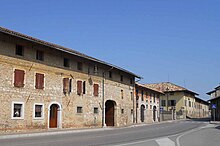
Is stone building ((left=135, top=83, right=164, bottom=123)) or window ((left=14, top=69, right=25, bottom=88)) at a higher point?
window ((left=14, top=69, right=25, bottom=88))

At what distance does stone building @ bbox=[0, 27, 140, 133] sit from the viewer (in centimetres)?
2219

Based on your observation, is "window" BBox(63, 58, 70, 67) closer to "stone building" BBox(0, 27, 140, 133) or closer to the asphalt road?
"stone building" BBox(0, 27, 140, 133)

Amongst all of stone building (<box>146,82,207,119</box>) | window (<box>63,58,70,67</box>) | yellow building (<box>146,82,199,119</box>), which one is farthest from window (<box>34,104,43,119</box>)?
yellow building (<box>146,82,199,119</box>)

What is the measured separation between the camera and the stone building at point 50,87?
874 inches

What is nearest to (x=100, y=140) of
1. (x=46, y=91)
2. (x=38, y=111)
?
(x=38, y=111)

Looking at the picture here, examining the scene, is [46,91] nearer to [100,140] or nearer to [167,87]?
[100,140]

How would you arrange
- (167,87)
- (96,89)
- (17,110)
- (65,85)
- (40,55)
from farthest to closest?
(167,87) < (96,89) < (65,85) < (40,55) < (17,110)

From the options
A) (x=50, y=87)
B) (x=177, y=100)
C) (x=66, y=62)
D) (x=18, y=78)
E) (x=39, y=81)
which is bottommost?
(x=177, y=100)

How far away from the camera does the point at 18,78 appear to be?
22953mm

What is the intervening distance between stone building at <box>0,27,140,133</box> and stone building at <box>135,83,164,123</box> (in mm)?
8401

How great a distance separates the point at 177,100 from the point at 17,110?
2214 inches

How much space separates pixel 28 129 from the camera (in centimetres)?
2347

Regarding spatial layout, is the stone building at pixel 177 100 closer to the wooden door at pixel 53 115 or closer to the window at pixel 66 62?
the window at pixel 66 62

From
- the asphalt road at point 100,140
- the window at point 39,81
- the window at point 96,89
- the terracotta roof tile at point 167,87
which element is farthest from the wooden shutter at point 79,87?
the terracotta roof tile at point 167,87
